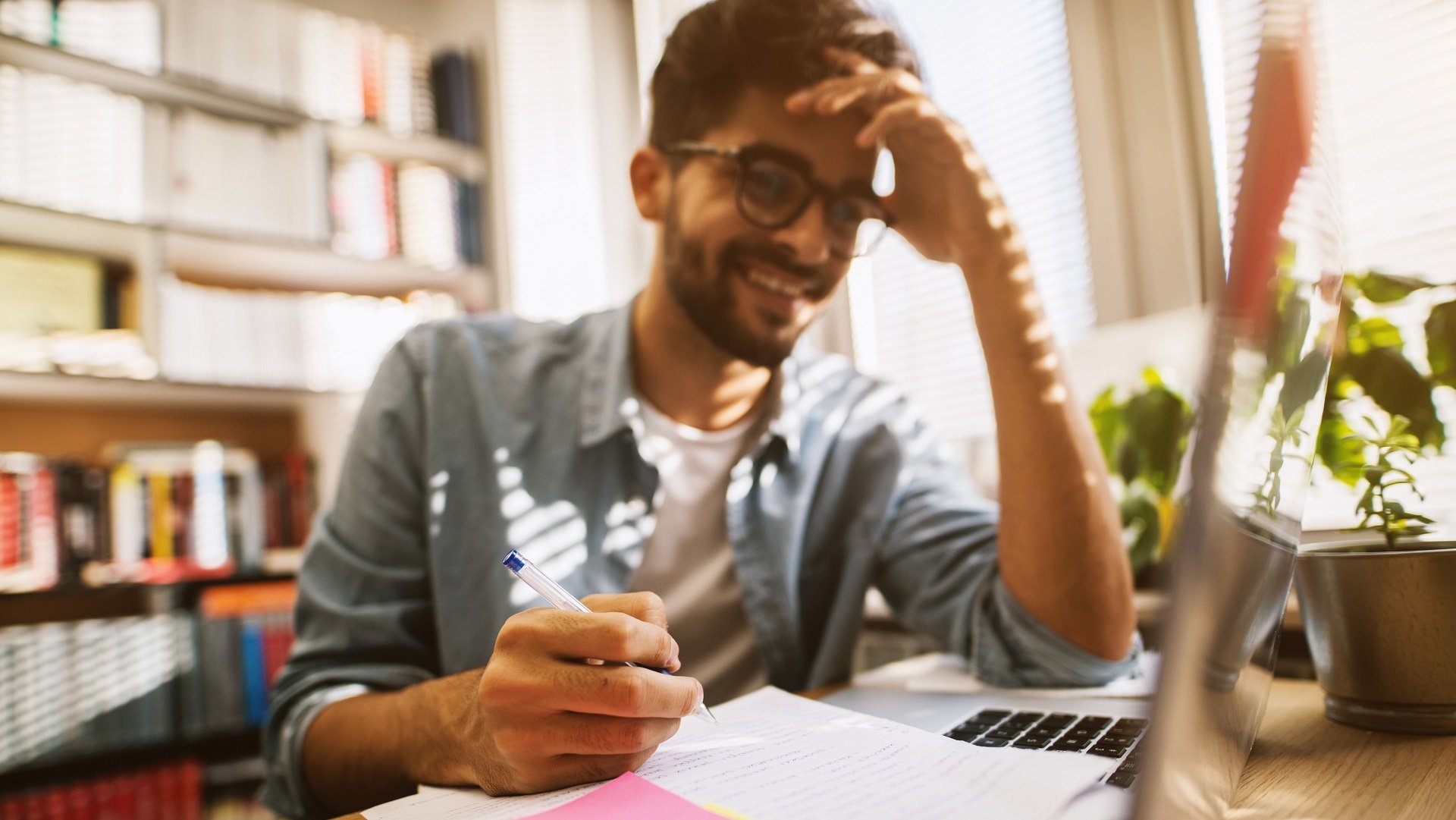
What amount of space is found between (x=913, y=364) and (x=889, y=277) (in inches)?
8.7

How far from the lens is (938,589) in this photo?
3.18 ft

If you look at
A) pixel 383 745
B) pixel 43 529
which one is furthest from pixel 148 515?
pixel 383 745

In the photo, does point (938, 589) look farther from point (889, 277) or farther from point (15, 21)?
point (15, 21)

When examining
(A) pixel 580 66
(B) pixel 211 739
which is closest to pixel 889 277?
(A) pixel 580 66

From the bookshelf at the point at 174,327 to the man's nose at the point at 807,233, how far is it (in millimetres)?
1144

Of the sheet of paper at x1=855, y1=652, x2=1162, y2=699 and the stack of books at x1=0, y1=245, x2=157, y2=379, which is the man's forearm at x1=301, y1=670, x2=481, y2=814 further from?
the stack of books at x1=0, y1=245, x2=157, y2=379

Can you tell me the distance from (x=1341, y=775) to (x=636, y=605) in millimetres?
454

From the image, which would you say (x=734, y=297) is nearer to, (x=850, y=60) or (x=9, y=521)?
(x=850, y=60)

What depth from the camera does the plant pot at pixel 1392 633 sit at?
22.7 inches

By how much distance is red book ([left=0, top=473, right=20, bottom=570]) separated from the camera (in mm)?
1571

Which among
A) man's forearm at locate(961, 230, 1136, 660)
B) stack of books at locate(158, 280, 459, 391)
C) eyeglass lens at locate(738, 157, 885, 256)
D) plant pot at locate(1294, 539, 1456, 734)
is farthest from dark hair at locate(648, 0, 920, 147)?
stack of books at locate(158, 280, 459, 391)

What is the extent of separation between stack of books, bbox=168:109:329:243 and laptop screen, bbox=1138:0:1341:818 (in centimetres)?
206

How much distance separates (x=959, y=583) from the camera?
0.95 m

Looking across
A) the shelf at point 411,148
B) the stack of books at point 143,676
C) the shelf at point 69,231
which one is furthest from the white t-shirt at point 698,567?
the shelf at point 411,148
